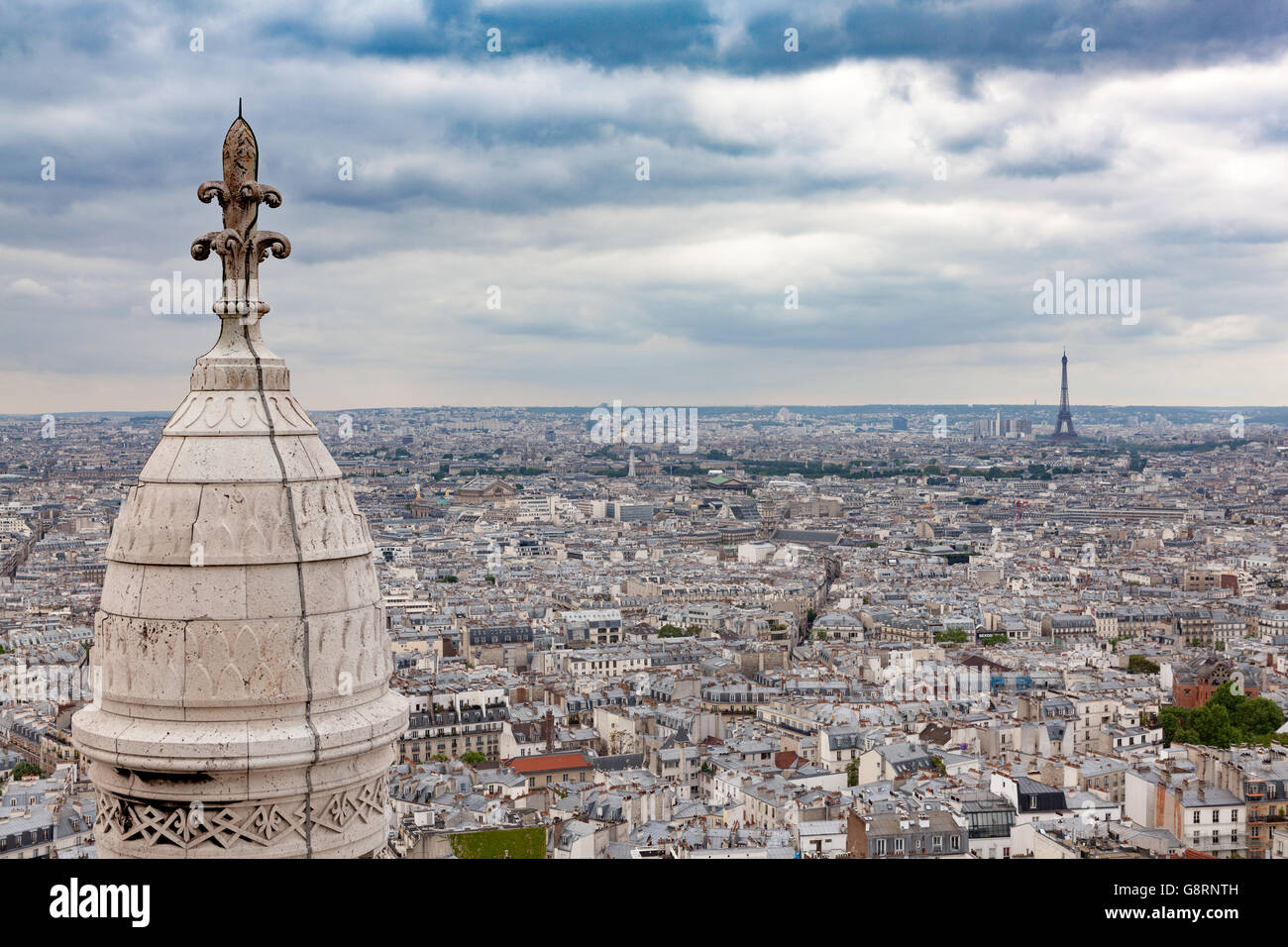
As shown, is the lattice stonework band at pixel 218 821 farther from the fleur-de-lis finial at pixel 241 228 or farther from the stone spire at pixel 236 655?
the fleur-de-lis finial at pixel 241 228

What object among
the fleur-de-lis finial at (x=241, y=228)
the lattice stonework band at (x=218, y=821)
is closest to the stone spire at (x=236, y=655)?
the lattice stonework band at (x=218, y=821)

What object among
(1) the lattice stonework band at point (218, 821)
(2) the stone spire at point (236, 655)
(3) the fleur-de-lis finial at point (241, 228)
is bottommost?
(1) the lattice stonework band at point (218, 821)

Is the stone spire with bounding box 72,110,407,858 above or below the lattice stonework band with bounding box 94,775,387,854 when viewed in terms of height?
above

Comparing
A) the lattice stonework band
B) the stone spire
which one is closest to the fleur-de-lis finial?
the stone spire

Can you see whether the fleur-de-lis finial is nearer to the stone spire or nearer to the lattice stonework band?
the stone spire

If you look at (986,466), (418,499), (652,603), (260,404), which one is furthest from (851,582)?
(986,466)

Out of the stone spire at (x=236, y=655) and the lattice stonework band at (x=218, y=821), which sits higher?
the stone spire at (x=236, y=655)

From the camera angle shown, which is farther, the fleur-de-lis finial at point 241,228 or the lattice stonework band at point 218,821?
the fleur-de-lis finial at point 241,228
